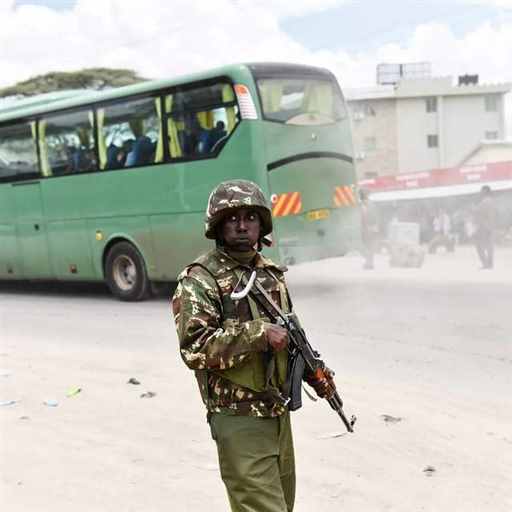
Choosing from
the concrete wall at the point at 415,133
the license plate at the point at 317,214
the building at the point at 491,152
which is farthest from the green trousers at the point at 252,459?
the concrete wall at the point at 415,133

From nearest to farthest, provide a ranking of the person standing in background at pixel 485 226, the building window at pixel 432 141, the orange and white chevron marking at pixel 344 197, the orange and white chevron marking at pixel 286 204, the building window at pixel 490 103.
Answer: the orange and white chevron marking at pixel 286 204 → the orange and white chevron marking at pixel 344 197 → the person standing in background at pixel 485 226 → the building window at pixel 432 141 → the building window at pixel 490 103

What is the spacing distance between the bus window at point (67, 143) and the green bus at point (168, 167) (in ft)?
0.06

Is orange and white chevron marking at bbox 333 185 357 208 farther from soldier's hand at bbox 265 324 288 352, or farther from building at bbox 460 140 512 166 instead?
building at bbox 460 140 512 166

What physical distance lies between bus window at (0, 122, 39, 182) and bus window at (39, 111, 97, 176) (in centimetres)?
25

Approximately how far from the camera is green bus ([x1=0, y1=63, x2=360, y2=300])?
9.71 m

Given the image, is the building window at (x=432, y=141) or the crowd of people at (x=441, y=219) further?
the building window at (x=432, y=141)

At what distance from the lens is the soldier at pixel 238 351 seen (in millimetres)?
2434

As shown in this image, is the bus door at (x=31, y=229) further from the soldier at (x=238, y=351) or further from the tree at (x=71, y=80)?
the tree at (x=71, y=80)

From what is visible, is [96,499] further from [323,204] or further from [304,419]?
[323,204]

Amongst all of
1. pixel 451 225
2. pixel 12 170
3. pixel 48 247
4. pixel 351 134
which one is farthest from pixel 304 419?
pixel 451 225

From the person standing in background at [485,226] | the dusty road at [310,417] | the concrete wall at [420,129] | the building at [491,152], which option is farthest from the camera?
the concrete wall at [420,129]

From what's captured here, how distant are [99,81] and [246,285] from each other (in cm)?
3412

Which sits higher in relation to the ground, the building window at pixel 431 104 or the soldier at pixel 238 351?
the building window at pixel 431 104

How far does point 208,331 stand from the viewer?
2.45 metres
